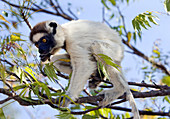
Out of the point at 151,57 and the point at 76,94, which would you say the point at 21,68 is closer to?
the point at 76,94

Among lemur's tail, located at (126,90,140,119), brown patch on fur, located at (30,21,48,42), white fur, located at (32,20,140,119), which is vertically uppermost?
brown patch on fur, located at (30,21,48,42)

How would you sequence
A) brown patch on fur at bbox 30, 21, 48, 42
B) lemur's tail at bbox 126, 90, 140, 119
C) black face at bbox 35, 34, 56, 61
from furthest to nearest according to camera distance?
brown patch on fur at bbox 30, 21, 48, 42, black face at bbox 35, 34, 56, 61, lemur's tail at bbox 126, 90, 140, 119

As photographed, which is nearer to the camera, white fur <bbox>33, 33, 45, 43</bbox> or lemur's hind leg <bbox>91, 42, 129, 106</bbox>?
lemur's hind leg <bbox>91, 42, 129, 106</bbox>

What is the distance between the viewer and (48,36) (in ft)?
16.7

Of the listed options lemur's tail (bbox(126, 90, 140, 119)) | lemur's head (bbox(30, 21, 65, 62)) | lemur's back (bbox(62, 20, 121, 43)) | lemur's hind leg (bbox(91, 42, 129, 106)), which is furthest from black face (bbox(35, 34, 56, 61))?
lemur's tail (bbox(126, 90, 140, 119))

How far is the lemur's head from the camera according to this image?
496 centimetres

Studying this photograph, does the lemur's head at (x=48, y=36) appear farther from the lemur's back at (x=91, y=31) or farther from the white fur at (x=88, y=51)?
the lemur's back at (x=91, y=31)

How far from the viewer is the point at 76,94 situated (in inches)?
169

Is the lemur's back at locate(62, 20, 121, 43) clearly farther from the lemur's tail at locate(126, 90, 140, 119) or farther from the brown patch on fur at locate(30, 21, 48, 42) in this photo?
the lemur's tail at locate(126, 90, 140, 119)

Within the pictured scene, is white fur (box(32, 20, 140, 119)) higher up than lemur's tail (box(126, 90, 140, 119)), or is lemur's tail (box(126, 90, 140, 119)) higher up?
white fur (box(32, 20, 140, 119))

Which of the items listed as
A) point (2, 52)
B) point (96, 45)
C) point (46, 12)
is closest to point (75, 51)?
point (96, 45)

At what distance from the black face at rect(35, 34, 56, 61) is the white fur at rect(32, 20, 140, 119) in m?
0.11

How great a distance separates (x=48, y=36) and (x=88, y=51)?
0.97m

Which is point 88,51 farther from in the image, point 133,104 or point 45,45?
point 133,104
